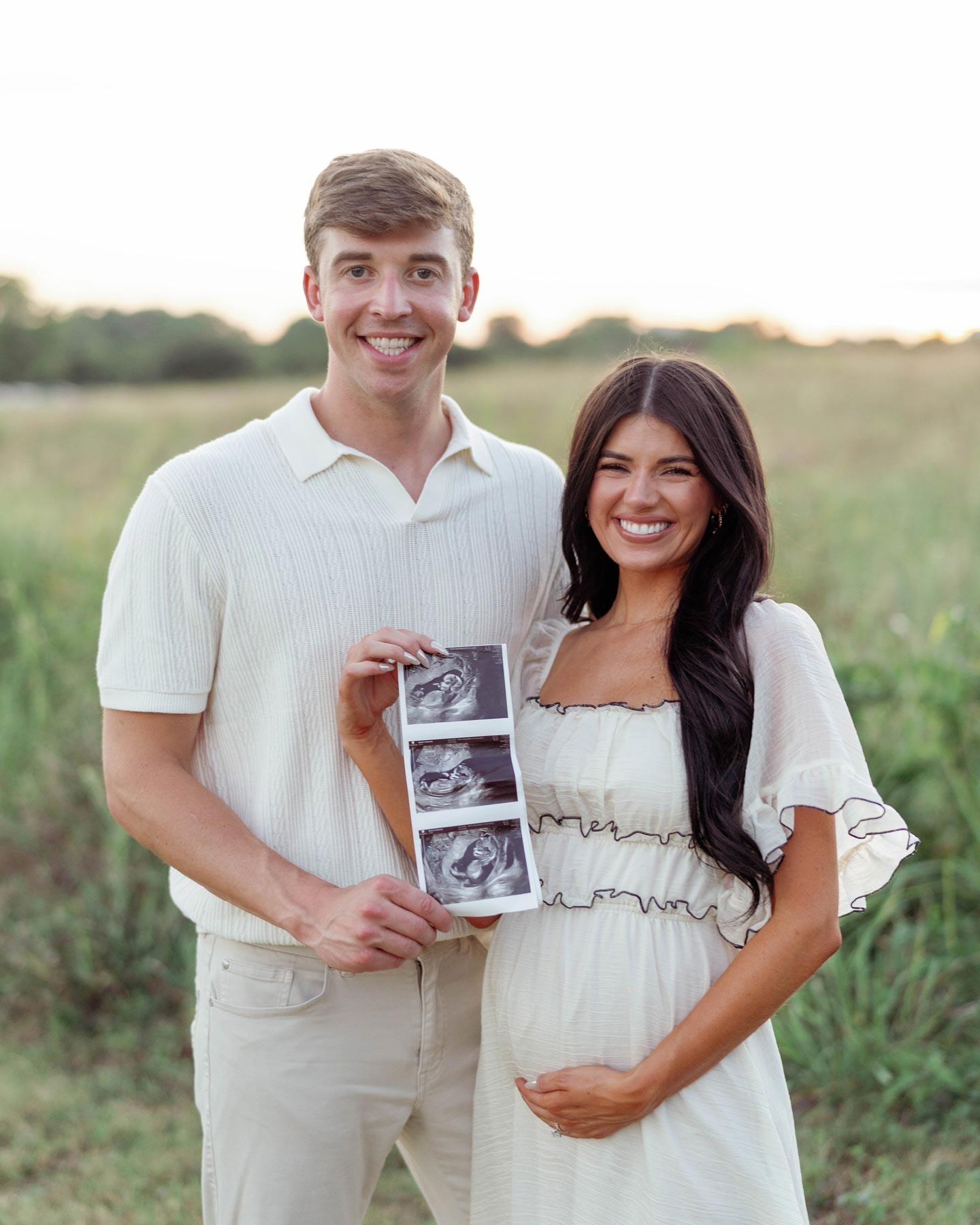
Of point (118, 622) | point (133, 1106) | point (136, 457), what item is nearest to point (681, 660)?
point (118, 622)

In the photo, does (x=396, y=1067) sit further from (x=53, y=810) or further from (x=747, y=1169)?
(x=53, y=810)

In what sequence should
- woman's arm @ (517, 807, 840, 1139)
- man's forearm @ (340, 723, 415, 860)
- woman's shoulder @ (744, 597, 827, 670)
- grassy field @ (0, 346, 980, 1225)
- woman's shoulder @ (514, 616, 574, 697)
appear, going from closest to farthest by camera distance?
woman's arm @ (517, 807, 840, 1139) < woman's shoulder @ (744, 597, 827, 670) < man's forearm @ (340, 723, 415, 860) < woman's shoulder @ (514, 616, 574, 697) < grassy field @ (0, 346, 980, 1225)

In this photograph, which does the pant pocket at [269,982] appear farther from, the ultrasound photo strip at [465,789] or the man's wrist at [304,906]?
the ultrasound photo strip at [465,789]

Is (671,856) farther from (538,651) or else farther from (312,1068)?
(312,1068)

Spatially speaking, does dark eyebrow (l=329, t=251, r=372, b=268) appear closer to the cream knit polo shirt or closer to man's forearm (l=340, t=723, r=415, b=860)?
the cream knit polo shirt

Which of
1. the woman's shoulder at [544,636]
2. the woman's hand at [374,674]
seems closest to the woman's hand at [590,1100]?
the woman's hand at [374,674]

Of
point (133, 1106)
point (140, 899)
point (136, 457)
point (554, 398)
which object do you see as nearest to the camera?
point (133, 1106)

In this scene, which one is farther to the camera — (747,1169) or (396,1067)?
(396,1067)

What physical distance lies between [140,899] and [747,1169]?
3.50 m

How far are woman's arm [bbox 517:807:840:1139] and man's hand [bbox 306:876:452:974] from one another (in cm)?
40

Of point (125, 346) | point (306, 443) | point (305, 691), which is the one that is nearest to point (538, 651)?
point (305, 691)

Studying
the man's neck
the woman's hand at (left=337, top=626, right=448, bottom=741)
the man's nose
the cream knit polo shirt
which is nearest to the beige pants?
the cream knit polo shirt

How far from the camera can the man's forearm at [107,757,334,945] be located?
85.9 inches

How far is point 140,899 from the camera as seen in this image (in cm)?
492
